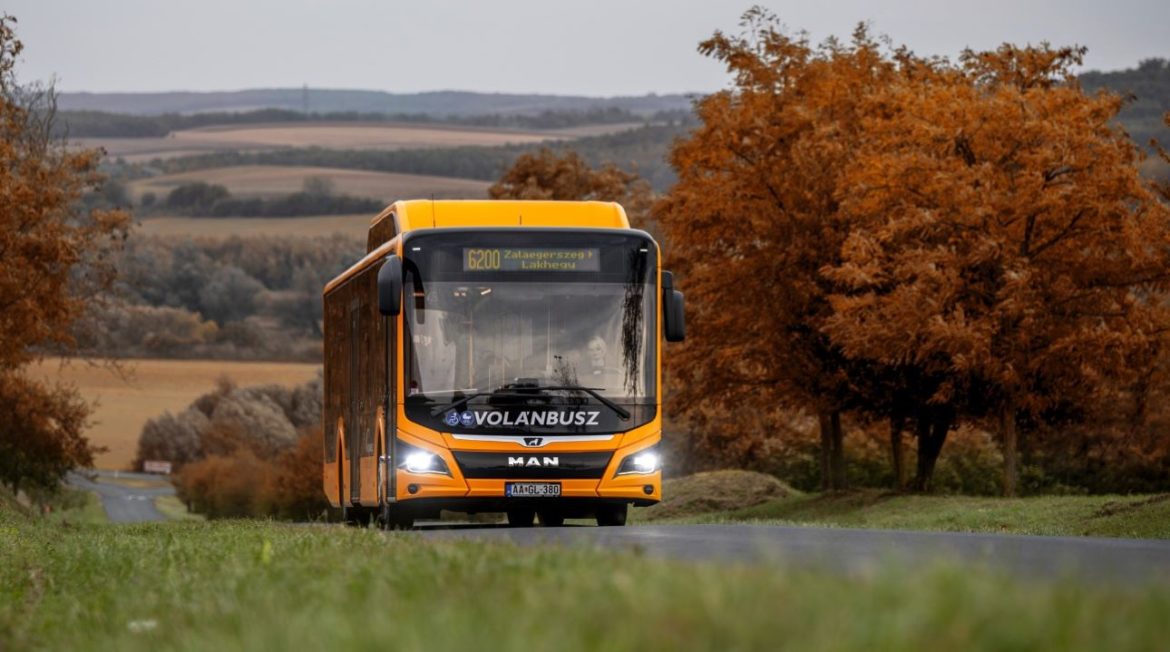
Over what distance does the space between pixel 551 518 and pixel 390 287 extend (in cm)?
509

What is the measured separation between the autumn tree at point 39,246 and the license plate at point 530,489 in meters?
24.9

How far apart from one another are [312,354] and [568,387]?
128 metres

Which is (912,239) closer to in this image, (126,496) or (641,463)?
(641,463)

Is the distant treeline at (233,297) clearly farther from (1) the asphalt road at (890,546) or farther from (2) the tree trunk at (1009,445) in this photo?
(1) the asphalt road at (890,546)

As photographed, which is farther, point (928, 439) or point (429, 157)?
point (429, 157)

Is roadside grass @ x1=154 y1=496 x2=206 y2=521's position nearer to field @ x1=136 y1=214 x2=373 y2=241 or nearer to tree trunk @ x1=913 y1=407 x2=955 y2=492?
field @ x1=136 y1=214 x2=373 y2=241

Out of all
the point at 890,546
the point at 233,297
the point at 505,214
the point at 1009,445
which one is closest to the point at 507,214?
the point at 505,214

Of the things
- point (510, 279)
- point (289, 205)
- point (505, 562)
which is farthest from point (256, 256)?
point (505, 562)

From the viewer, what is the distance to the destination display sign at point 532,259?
2194 cm

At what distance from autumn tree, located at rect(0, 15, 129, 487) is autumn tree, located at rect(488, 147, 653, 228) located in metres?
18.5

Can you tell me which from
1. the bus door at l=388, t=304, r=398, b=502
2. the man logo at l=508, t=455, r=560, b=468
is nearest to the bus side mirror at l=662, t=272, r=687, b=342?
the man logo at l=508, t=455, r=560, b=468

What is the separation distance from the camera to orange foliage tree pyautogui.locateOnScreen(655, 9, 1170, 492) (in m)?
36.1

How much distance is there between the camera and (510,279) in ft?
72.0

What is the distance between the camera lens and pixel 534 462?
21703 mm
